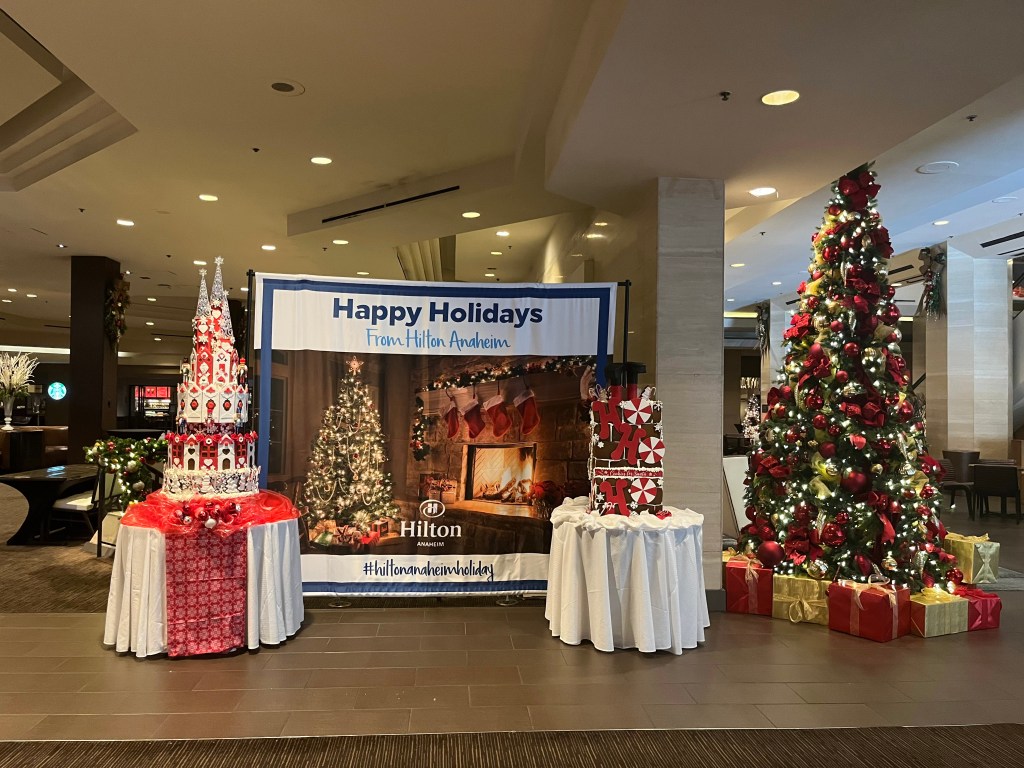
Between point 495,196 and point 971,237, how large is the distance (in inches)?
325

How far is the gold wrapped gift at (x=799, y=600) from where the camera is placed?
511 centimetres

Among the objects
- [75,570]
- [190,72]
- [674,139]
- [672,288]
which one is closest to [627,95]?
[674,139]

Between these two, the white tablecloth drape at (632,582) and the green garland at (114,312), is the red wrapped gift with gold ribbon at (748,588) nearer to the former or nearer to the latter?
the white tablecloth drape at (632,582)

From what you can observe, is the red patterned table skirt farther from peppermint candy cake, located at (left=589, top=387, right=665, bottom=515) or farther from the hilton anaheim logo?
peppermint candy cake, located at (left=589, top=387, right=665, bottom=515)

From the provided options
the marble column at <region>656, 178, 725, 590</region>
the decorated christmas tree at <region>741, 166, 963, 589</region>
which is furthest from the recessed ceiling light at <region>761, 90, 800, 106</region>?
the decorated christmas tree at <region>741, 166, 963, 589</region>

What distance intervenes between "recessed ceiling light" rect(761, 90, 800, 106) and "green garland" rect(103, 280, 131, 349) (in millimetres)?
10318

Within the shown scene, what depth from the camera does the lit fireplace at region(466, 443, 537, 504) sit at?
5.34 m

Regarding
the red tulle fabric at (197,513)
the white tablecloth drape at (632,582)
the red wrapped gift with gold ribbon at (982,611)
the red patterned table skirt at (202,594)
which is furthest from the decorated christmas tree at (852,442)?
the red patterned table skirt at (202,594)

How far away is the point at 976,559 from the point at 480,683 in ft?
14.2

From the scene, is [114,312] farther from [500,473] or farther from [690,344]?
[690,344]

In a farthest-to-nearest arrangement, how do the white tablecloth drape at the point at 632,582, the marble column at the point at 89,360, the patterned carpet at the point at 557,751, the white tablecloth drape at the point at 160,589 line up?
the marble column at the point at 89,360
the white tablecloth drape at the point at 632,582
the white tablecloth drape at the point at 160,589
the patterned carpet at the point at 557,751

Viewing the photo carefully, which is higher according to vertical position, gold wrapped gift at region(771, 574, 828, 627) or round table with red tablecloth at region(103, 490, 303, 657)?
round table with red tablecloth at region(103, 490, 303, 657)

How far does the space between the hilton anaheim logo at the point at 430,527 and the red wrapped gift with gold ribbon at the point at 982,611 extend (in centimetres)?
356

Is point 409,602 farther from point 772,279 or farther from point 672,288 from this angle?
point 772,279
